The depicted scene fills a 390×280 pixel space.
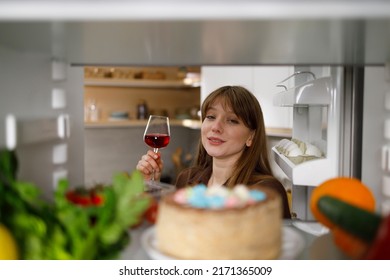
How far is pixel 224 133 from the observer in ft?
3.43

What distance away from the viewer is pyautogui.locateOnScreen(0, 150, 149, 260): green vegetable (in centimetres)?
55

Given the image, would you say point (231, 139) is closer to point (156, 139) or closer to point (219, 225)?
point (156, 139)

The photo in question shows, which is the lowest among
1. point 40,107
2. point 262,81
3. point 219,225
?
point 219,225

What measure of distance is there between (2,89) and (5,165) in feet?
0.45

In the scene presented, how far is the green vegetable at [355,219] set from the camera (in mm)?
542

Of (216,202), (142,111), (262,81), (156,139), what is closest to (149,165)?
(156,139)

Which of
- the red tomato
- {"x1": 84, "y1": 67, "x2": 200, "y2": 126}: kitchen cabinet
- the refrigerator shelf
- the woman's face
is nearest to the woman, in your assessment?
the woman's face

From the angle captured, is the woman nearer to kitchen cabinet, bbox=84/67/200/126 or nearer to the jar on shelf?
kitchen cabinet, bbox=84/67/200/126

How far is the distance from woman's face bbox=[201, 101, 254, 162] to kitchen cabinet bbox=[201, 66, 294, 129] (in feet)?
3.49

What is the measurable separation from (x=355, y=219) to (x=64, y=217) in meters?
0.35

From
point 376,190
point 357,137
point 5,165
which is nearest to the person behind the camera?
point 5,165
